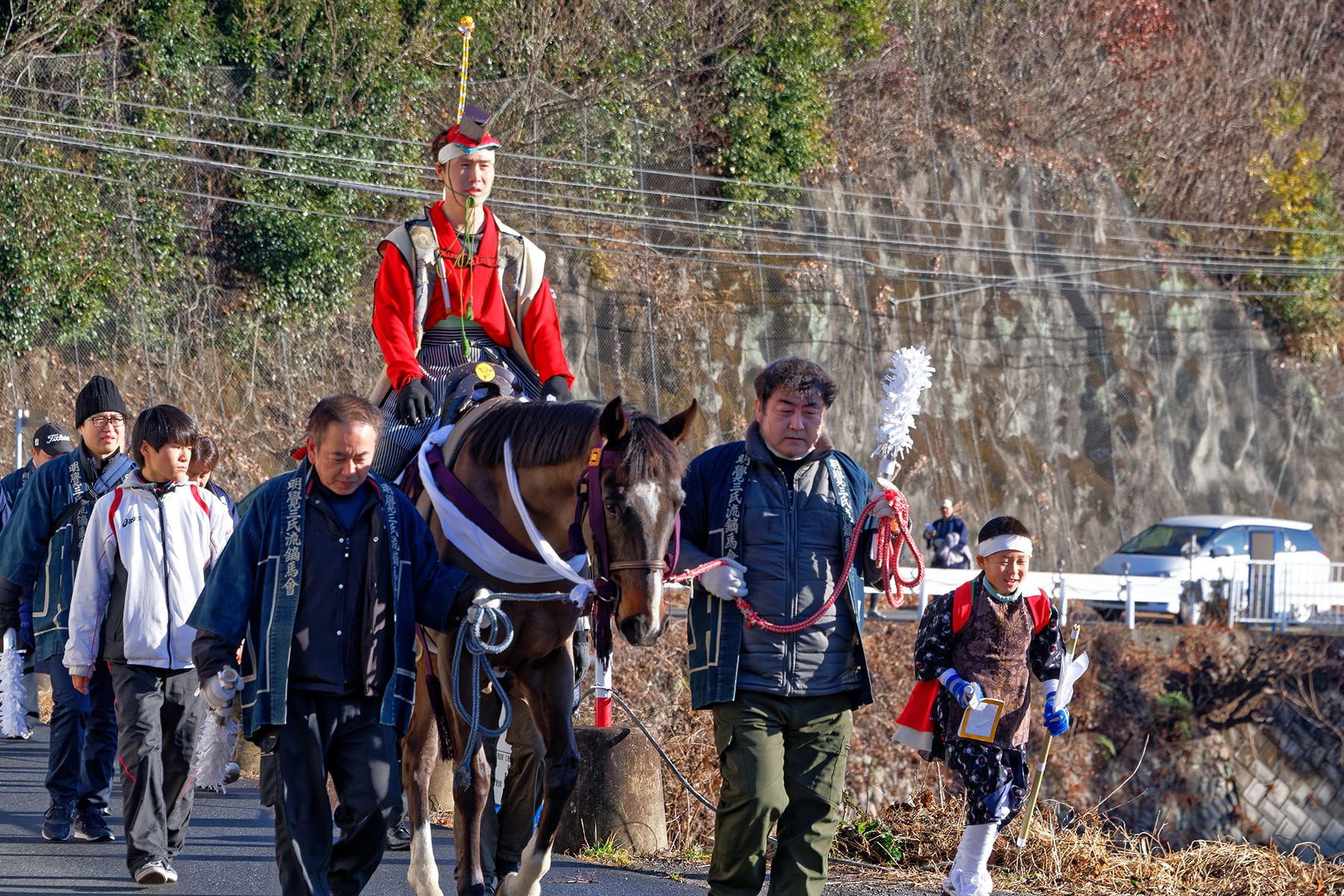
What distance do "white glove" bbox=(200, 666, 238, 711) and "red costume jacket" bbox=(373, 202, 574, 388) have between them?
2.00 metres

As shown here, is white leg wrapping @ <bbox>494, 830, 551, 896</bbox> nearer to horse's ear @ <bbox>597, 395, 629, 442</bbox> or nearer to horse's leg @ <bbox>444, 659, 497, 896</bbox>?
horse's leg @ <bbox>444, 659, 497, 896</bbox>

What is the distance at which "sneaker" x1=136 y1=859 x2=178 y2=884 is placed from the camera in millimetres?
6125

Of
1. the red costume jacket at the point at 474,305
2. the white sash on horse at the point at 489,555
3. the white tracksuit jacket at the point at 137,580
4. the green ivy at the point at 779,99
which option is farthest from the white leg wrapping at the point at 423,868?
the green ivy at the point at 779,99

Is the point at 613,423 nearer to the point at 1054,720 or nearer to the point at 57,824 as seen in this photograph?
the point at 1054,720

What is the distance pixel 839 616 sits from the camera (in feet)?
16.7

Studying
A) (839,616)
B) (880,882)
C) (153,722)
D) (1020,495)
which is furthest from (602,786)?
(1020,495)

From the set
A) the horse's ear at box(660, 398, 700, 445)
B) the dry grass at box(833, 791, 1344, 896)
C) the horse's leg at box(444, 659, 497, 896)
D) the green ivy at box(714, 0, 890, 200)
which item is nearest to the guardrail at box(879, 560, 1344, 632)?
the green ivy at box(714, 0, 890, 200)

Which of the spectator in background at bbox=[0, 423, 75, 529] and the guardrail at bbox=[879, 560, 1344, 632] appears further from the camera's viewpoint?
the guardrail at bbox=[879, 560, 1344, 632]

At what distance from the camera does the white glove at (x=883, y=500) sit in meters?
4.99

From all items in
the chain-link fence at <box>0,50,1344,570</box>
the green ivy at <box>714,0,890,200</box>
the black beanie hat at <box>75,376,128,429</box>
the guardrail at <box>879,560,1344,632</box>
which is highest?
the green ivy at <box>714,0,890,200</box>

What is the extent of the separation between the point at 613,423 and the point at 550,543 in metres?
0.62

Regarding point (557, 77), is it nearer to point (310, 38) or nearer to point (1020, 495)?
point (310, 38)

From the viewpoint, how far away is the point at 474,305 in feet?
21.9

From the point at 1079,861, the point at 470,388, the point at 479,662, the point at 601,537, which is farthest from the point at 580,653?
the point at 1079,861
